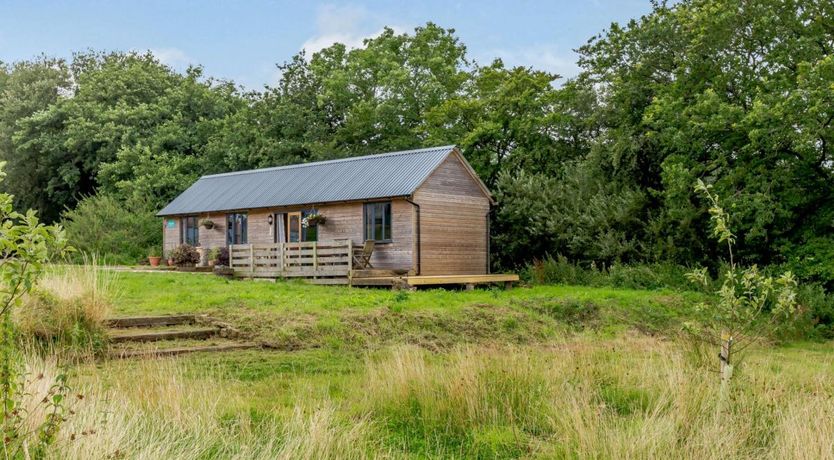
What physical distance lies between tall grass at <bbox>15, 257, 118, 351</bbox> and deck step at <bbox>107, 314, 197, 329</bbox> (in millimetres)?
649

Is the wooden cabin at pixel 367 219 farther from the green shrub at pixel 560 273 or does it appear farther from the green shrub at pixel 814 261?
the green shrub at pixel 814 261

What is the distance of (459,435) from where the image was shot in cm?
698

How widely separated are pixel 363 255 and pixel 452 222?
339 centimetres

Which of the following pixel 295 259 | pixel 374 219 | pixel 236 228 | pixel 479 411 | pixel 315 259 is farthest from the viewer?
pixel 236 228

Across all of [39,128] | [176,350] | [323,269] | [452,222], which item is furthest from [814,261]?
[39,128]

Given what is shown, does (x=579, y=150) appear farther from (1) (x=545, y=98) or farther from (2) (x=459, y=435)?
(2) (x=459, y=435)

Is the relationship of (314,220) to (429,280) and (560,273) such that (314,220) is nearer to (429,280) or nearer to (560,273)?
(429,280)

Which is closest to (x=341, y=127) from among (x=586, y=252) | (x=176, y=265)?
(x=176, y=265)

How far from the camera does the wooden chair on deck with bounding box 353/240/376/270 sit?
23109 mm

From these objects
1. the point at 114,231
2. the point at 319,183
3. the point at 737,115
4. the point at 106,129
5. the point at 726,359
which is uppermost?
the point at 106,129

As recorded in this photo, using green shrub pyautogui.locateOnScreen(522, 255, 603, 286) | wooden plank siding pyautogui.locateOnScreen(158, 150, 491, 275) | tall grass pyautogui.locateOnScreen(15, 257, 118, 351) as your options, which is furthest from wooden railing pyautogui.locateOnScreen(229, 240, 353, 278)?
tall grass pyautogui.locateOnScreen(15, 257, 118, 351)

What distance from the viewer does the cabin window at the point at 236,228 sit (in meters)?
28.5

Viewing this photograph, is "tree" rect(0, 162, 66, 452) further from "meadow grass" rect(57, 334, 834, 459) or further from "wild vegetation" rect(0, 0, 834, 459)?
"meadow grass" rect(57, 334, 834, 459)

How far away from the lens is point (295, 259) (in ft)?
78.5
